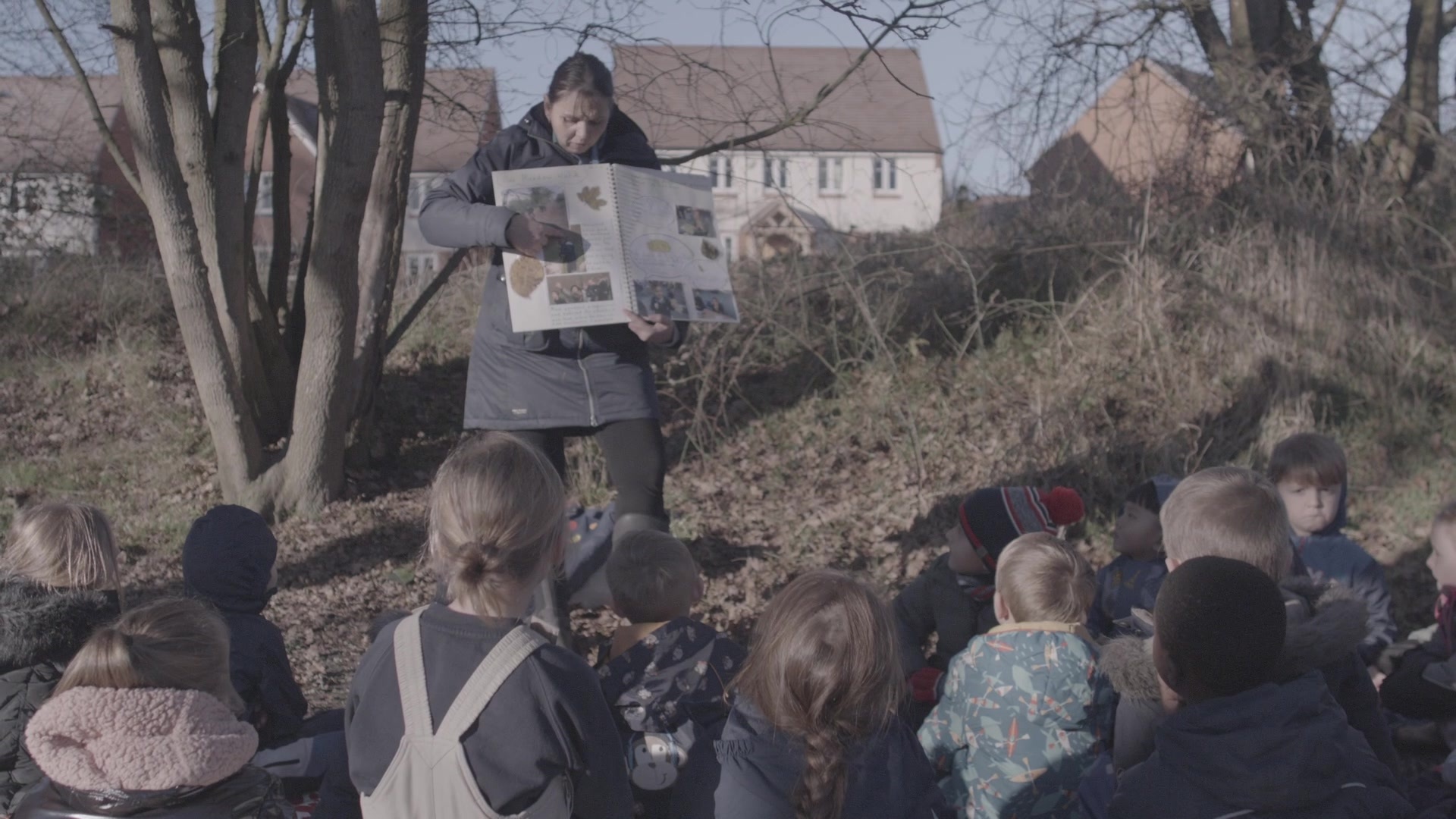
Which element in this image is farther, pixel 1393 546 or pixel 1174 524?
pixel 1393 546

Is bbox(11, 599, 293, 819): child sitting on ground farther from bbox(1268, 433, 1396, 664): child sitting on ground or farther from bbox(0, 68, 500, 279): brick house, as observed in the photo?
bbox(0, 68, 500, 279): brick house

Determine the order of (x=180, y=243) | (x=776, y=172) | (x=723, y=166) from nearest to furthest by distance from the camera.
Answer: (x=180, y=243) < (x=776, y=172) < (x=723, y=166)

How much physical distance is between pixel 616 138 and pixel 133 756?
9.03 feet

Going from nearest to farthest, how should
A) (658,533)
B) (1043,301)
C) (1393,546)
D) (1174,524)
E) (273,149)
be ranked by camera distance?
(1174,524)
(658,533)
(1393,546)
(273,149)
(1043,301)

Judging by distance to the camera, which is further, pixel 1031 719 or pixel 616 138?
pixel 616 138

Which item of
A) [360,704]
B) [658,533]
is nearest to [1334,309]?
[658,533]

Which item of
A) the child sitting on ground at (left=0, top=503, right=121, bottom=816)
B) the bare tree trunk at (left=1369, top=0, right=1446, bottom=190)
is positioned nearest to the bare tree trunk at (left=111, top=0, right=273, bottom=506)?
the child sitting on ground at (left=0, top=503, right=121, bottom=816)

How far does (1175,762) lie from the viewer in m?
2.33

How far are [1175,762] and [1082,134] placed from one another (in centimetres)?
777

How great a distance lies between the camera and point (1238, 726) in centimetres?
227

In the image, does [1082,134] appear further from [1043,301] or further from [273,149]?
[273,149]

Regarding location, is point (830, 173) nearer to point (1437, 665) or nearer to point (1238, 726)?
point (1437, 665)

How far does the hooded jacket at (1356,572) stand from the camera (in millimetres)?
4520

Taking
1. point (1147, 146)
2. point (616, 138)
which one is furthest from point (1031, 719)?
point (1147, 146)
